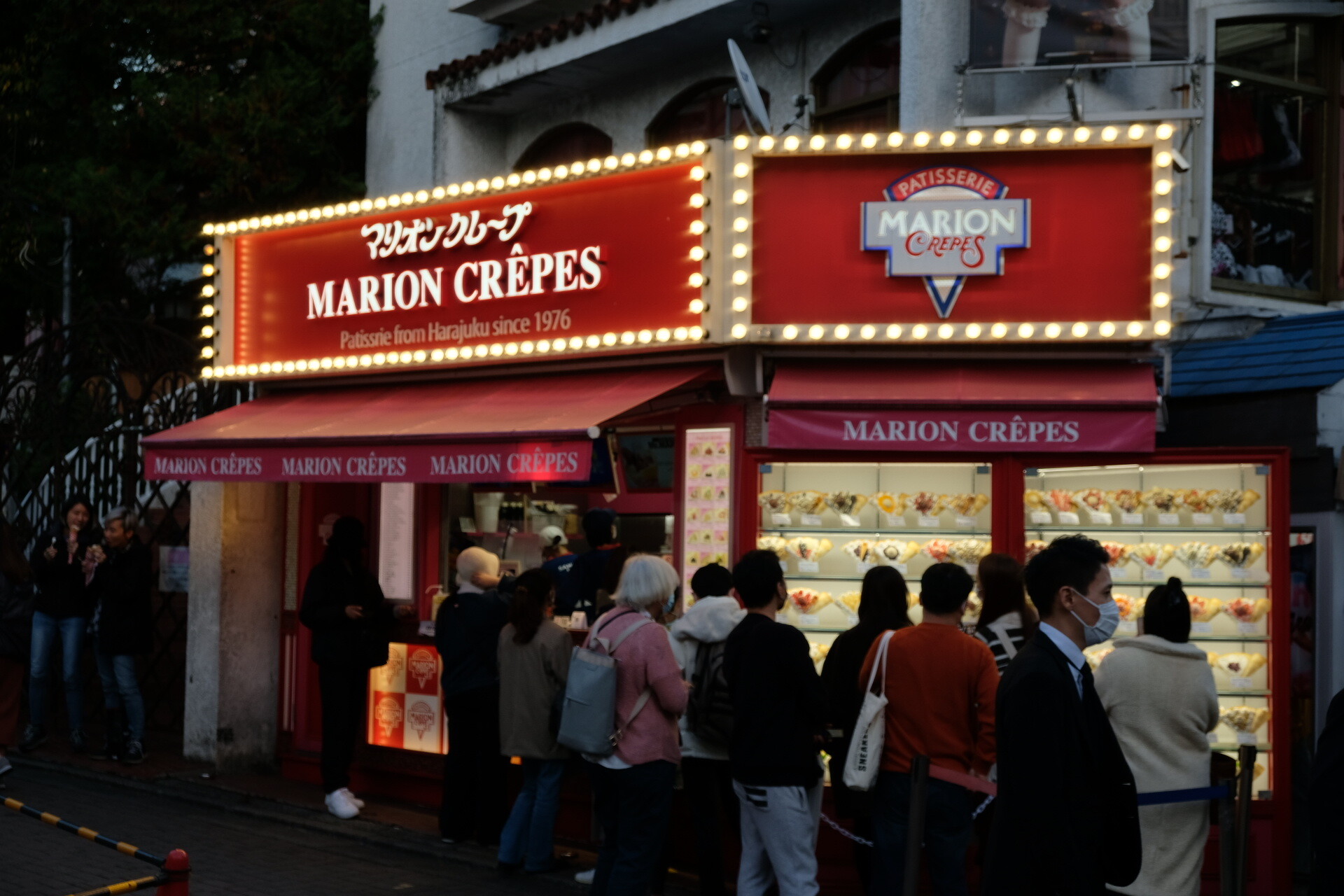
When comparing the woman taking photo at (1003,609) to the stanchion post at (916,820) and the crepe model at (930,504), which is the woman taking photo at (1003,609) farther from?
the crepe model at (930,504)

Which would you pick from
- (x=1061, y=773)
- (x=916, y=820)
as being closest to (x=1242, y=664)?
(x=916, y=820)

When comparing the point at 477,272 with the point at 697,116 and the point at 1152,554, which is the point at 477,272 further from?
the point at 1152,554

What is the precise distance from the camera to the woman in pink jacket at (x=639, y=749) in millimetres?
7316

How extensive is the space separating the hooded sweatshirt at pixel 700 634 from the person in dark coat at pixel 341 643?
133 inches

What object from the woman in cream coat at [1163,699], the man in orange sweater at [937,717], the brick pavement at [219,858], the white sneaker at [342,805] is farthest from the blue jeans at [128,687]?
the woman in cream coat at [1163,699]

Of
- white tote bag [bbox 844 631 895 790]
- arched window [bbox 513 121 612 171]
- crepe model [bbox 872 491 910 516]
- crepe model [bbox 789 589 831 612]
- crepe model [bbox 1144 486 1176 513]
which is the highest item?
arched window [bbox 513 121 612 171]

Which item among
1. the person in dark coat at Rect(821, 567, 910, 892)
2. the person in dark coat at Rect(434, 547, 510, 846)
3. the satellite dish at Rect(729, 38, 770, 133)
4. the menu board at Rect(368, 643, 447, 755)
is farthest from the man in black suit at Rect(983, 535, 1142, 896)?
the menu board at Rect(368, 643, 447, 755)

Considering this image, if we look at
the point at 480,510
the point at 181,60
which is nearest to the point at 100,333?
the point at 181,60

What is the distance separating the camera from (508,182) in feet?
35.1

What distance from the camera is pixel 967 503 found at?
9547mm

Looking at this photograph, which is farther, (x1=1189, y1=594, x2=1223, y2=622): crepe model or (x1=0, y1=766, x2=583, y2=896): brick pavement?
(x1=1189, y1=594, x2=1223, y2=622): crepe model

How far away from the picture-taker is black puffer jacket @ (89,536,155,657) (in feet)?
39.9

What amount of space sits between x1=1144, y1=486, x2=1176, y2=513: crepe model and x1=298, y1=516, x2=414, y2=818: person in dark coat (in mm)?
5376

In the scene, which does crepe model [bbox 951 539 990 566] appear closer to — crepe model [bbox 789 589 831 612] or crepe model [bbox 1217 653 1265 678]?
crepe model [bbox 789 589 831 612]
